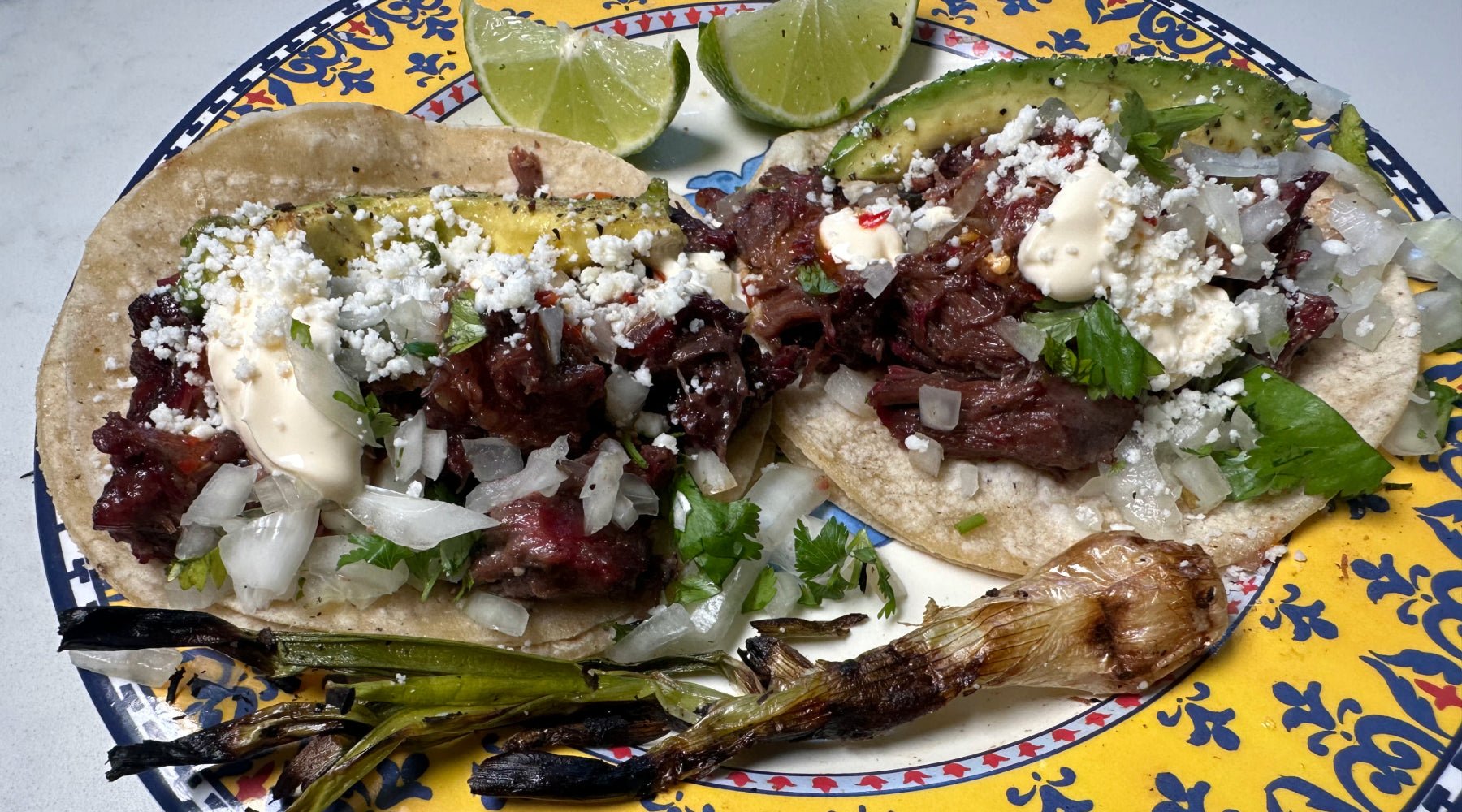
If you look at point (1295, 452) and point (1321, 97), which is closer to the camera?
point (1295, 452)

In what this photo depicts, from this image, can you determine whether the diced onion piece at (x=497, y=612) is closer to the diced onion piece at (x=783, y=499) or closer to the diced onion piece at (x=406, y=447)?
the diced onion piece at (x=406, y=447)

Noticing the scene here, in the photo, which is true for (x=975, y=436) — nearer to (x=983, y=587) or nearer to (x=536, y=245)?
(x=983, y=587)

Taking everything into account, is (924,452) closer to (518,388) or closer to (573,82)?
(518,388)

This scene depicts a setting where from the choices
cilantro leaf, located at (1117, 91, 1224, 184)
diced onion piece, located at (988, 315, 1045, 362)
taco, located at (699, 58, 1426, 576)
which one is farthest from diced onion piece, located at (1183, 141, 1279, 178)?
diced onion piece, located at (988, 315, 1045, 362)


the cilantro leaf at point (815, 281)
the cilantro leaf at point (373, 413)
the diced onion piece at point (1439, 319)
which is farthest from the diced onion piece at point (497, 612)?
the diced onion piece at point (1439, 319)

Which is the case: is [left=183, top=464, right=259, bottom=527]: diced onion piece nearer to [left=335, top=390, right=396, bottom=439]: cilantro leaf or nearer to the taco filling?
the taco filling

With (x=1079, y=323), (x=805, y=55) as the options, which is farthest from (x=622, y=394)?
(x=805, y=55)
